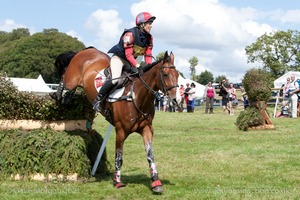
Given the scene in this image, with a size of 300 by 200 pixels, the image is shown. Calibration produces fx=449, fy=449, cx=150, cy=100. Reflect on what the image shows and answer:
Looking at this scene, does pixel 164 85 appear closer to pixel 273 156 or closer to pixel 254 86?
pixel 273 156

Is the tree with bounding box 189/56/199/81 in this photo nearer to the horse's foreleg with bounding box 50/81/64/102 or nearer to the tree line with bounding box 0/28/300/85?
the tree line with bounding box 0/28/300/85

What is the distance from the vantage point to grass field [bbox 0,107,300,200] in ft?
25.6

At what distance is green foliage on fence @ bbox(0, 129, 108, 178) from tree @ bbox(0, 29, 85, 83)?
79.4 m

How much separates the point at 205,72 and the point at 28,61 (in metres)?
69.9

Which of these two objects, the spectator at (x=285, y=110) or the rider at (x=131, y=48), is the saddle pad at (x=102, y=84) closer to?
the rider at (x=131, y=48)

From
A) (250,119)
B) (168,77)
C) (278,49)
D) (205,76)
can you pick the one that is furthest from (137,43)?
(205,76)

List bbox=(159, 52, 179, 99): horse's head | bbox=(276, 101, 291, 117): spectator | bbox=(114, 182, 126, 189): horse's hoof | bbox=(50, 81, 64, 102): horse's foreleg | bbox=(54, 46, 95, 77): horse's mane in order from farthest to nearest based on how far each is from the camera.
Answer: bbox=(276, 101, 291, 117): spectator < bbox=(54, 46, 95, 77): horse's mane < bbox=(50, 81, 64, 102): horse's foreleg < bbox=(114, 182, 126, 189): horse's hoof < bbox=(159, 52, 179, 99): horse's head

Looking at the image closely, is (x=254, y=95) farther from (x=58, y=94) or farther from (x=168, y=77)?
(x=168, y=77)

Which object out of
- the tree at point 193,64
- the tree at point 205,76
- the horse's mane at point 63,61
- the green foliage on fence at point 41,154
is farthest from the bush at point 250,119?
the tree at point 205,76

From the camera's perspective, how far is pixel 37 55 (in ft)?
302

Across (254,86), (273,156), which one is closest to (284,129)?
(254,86)

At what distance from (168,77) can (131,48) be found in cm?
105

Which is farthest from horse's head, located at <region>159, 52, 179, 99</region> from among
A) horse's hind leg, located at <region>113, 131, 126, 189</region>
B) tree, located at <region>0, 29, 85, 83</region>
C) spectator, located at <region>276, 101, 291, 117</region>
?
tree, located at <region>0, 29, 85, 83</region>

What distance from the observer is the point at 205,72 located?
147 meters
